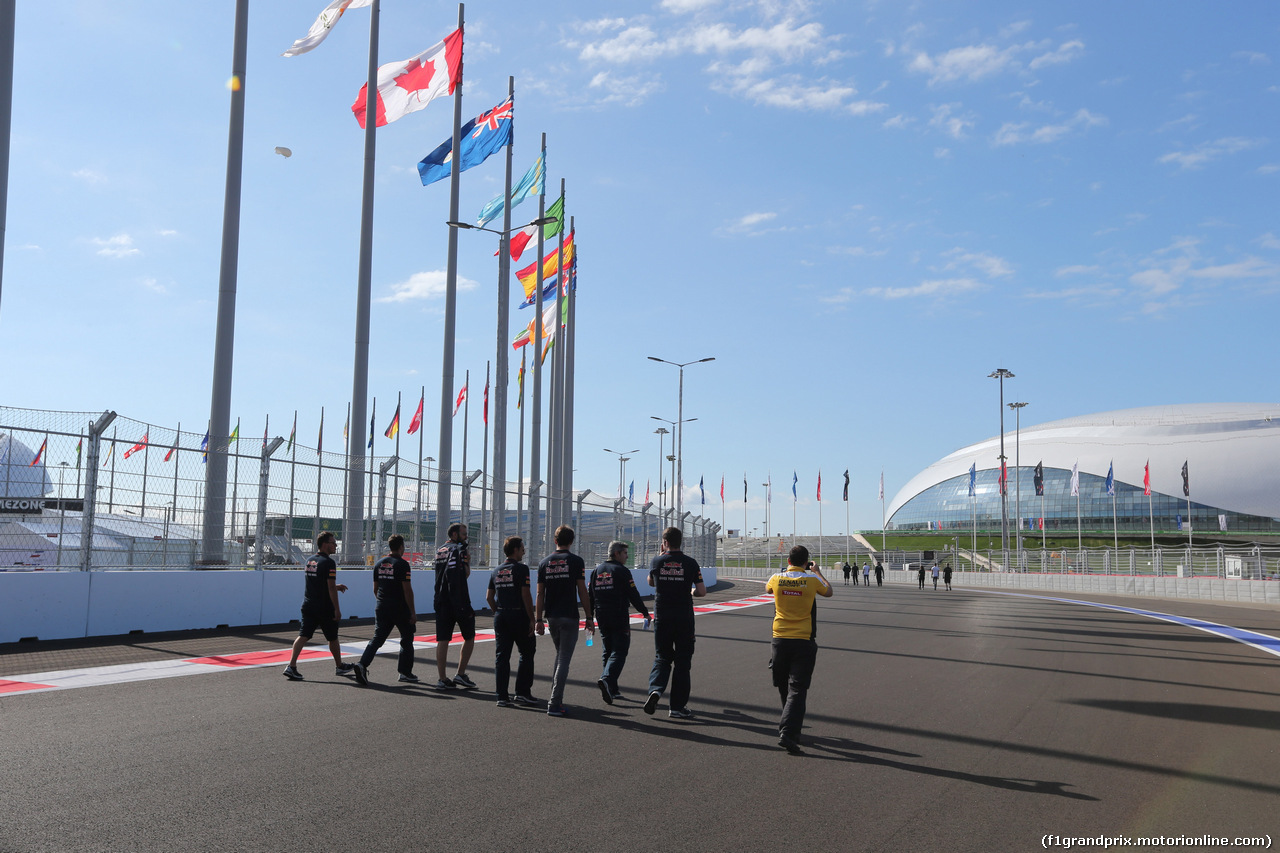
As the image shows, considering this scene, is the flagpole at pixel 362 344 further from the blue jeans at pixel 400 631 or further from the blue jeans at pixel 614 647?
the blue jeans at pixel 614 647

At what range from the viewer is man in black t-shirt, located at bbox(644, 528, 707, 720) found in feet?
26.0

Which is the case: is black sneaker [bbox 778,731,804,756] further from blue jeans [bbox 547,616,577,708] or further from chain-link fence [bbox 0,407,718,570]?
chain-link fence [bbox 0,407,718,570]

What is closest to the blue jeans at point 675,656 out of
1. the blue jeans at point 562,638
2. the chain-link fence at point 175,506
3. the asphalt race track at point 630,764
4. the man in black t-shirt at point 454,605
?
the asphalt race track at point 630,764

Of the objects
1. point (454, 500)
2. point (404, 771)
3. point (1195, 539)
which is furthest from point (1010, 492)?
point (404, 771)

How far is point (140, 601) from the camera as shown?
13.0 m

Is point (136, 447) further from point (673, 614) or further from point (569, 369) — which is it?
point (569, 369)

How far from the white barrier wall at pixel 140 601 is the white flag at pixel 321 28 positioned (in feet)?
34.4

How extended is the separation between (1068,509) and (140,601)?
10193 centimetres

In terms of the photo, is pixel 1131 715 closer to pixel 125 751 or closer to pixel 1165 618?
pixel 125 751

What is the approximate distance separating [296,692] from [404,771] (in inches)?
134

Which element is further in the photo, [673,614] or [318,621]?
[318,621]

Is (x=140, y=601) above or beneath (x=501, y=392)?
A: beneath

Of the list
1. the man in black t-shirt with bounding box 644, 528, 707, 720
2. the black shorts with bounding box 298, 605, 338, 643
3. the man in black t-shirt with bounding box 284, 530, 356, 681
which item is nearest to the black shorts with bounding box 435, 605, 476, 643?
the man in black t-shirt with bounding box 284, 530, 356, 681

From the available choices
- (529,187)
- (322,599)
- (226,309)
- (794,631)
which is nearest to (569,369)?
(529,187)
